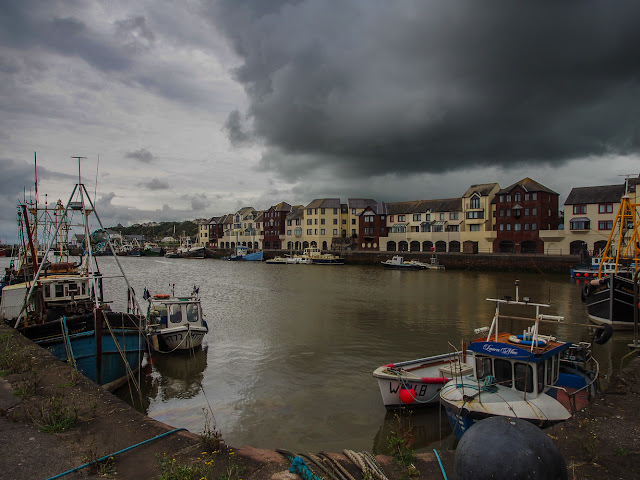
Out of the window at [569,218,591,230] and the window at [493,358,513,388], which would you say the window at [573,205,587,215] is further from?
the window at [493,358,513,388]

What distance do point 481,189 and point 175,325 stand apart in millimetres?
78543

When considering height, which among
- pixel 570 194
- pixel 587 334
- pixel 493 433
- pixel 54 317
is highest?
pixel 570 194

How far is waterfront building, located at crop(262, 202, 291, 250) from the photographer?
11569cm

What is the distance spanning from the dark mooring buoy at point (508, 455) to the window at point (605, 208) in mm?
79247

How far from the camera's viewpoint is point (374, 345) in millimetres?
21453

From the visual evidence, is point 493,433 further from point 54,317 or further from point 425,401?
point 54,317

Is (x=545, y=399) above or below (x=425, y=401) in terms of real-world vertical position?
above

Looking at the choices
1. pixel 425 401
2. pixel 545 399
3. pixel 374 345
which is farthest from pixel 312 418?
pixel 374 345

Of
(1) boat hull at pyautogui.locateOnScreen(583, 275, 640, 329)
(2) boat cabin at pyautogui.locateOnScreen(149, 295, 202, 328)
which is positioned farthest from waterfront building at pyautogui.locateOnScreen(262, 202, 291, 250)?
(2) boat cabin at pyautogui.locateOnScreen(149, 295, 202, 328)

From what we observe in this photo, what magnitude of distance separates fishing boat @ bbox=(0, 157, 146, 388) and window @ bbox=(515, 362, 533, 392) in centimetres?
1088

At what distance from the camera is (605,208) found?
222 ft

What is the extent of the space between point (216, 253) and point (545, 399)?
11972 cm

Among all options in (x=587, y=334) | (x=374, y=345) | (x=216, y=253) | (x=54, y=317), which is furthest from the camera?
(x=216, y=253)

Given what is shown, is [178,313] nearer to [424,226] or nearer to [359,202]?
[424,226]
